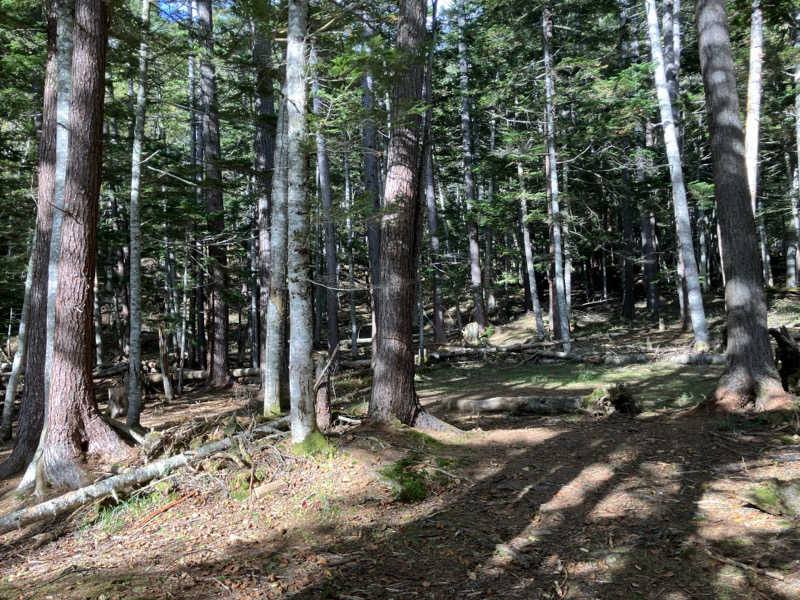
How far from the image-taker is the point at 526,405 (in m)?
9.79

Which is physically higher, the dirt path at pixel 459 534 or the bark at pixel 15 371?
the bark at pixel 15 371

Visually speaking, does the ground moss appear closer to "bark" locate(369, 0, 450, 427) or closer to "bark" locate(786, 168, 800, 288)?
"bark" locate(369, 0, 450, 427)

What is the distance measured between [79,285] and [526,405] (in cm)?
785

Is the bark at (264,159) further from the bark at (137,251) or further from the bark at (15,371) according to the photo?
the bark at (15,371)

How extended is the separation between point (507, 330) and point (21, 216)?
2038cm

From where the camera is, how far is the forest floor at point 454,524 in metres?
3.49

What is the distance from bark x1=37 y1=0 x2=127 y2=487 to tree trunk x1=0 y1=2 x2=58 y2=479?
4.32 feet

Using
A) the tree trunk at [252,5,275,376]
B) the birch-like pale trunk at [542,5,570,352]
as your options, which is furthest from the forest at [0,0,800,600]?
the birch-like pale trunk at [542,5,570,352]

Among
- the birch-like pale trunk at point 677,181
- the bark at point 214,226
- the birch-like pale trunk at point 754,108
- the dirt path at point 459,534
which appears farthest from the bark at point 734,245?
the bark at point 214,226

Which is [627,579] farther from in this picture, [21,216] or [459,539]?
[21,216]

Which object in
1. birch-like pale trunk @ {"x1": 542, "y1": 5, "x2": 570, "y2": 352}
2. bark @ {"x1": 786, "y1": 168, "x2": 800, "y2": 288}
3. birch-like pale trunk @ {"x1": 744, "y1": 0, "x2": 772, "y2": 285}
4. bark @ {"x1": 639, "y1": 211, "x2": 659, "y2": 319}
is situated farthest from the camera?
bark @ {"x1": 639, "y1": 211, "x2": 659, "y2": 319}

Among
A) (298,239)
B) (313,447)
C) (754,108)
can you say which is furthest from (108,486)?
(754,108)

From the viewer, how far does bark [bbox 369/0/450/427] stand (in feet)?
24.0

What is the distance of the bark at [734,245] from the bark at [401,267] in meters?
4.73
